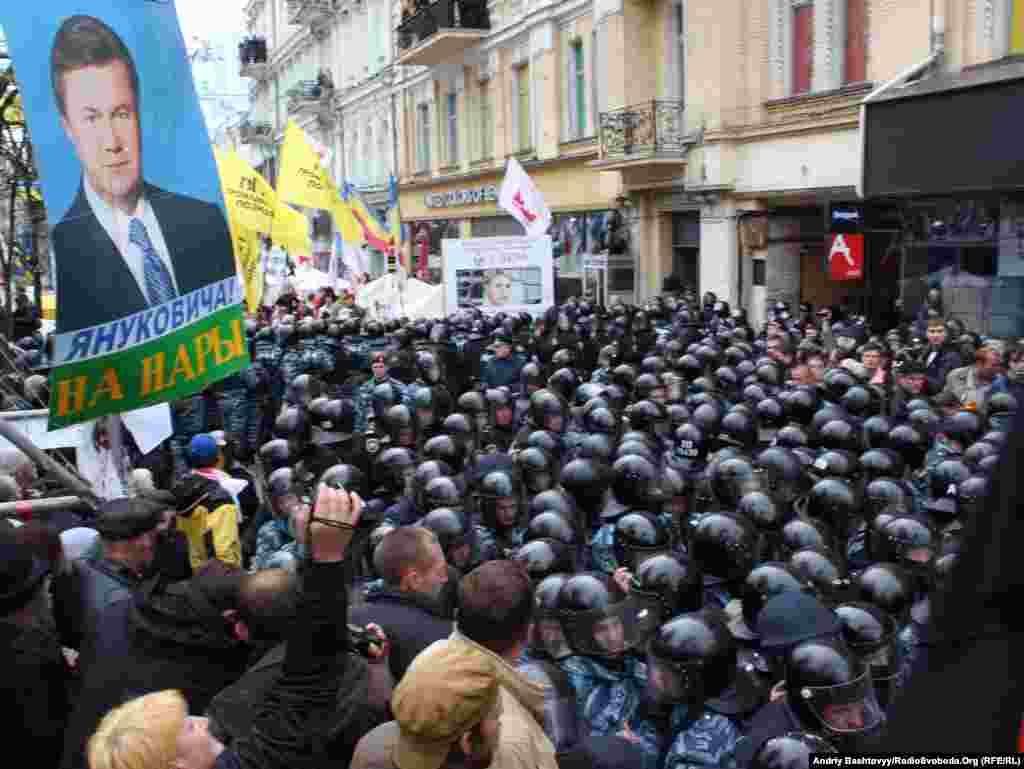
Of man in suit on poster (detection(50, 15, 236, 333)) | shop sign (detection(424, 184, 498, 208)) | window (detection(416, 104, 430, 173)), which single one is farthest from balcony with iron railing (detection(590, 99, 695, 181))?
man in suit on poster (detection(50, 15, 236, 333))

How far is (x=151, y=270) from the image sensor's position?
4512 mm

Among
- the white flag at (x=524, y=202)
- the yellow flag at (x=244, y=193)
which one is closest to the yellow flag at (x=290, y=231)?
the yellow flag at (x=244, y=193)

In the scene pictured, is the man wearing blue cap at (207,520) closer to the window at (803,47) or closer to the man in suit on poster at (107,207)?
the man in suit on poster at (107,207)

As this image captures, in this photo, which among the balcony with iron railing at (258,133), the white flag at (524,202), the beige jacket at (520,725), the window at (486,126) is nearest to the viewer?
the beige jacket at (520,725)

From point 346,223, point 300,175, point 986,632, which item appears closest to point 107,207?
point 986,632

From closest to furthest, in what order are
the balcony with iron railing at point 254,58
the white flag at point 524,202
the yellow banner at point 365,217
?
the white flag at point 524,202
the yellow banner at point 365,217
the balcony with iron railing at point 254,58

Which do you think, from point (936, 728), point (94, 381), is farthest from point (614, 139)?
point (936, 728)

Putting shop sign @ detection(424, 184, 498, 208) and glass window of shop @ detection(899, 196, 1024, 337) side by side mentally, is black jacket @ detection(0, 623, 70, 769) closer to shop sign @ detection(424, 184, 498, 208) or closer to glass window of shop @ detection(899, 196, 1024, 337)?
glass window of shop @ detection(899, 196, 1024, 337)

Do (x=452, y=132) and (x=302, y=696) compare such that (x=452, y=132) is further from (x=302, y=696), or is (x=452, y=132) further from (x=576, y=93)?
(x=302, y=696)

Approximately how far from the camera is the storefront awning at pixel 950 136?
10.6 meters

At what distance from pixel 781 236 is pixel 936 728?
17.3 meters

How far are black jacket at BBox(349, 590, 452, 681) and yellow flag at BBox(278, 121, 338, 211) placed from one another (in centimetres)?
1220

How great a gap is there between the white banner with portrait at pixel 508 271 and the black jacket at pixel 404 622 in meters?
9.88

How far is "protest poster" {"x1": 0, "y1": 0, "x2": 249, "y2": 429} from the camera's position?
4137mm
